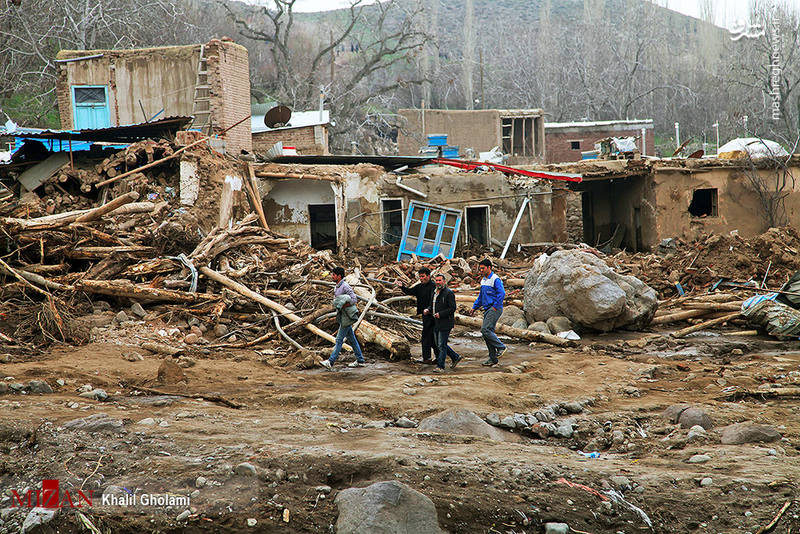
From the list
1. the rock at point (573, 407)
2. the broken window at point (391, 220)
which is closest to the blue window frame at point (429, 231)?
the broken window at point (391, 220)

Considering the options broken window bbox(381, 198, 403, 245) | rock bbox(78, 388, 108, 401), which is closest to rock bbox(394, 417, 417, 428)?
rock bbox(78, 388, 108, 401)

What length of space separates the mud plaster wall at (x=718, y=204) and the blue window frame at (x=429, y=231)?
623 cm

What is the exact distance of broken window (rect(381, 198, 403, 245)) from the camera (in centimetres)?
1998

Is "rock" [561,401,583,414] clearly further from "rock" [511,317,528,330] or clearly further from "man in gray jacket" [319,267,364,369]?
"rock" [511,317,528,330]

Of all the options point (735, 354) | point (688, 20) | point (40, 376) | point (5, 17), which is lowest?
point (735, 354)

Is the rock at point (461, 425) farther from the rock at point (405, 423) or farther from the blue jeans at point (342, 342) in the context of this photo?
the blue jeans at point (342, 342)

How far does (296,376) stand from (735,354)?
6682mm

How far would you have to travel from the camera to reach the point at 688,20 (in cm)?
9106

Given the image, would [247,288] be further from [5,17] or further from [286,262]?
[5,17]

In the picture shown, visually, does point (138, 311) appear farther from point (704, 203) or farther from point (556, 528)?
point (704, 203)

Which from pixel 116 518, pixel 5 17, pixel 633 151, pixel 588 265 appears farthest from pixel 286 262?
pixel 5 17

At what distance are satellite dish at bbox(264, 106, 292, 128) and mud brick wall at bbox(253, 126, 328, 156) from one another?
145 cm

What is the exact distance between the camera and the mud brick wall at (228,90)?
19734mm

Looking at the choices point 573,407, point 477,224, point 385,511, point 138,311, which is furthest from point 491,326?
point 477,224
